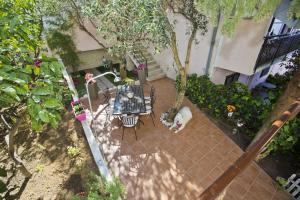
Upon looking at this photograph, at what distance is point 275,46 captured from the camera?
7.64m

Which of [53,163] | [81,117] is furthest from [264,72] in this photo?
[53,163]

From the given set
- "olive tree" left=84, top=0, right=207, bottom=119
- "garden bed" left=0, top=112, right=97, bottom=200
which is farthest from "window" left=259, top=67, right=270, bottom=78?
"garden bed" left=0, top=112, right=97, bottom=200

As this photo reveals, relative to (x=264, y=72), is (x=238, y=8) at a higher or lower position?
higher

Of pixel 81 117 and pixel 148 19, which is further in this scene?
pixel 81 117

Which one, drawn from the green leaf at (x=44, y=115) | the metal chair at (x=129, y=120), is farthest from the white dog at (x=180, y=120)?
the green leaf at (x=44, y=115)

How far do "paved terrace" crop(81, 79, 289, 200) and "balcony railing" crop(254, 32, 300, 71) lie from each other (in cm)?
350

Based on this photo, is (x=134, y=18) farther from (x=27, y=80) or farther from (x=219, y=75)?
(x=219, y=75)

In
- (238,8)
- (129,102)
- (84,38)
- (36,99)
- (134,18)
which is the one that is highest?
(238,8)

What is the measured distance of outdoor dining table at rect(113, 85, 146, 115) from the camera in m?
7.19

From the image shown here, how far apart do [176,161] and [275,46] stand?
21.3 ft

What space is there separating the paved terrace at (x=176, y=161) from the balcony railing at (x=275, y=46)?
3.50 meters

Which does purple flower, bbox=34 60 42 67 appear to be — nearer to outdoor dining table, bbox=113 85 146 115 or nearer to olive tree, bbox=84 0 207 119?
olive tree, bbox=84 0 207 119

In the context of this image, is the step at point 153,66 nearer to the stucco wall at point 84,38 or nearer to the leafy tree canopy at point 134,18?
the leafy tree canopy at point 134,18

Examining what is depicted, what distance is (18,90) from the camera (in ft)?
6.05
